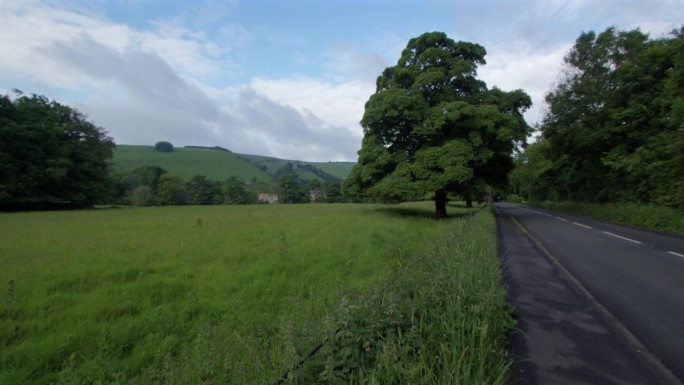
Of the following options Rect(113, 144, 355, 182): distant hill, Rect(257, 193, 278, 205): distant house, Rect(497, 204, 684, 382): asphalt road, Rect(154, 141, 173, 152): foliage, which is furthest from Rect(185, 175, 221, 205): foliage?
Rect(497, 204, 684, 382): asphalt road

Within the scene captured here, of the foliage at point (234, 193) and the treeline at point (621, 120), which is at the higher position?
the treeline at point (621, 120)

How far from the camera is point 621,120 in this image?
23.7 metres

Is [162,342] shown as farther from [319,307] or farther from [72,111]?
[72,111]

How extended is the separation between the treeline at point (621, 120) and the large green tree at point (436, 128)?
8.22 metres

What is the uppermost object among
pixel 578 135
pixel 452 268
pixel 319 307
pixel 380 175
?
pixel 578 135

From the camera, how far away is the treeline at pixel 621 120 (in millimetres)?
18109

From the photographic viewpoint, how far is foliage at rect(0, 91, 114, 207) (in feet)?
111

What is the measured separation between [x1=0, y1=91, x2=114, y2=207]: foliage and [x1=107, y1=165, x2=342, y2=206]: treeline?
22.2m

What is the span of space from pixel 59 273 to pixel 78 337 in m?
3.37

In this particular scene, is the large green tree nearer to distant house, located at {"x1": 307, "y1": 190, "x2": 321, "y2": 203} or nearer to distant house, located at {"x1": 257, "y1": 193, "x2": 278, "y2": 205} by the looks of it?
distant house, located at {"x1": 257, "y1": 193, "x2": 278, "y2": 205}

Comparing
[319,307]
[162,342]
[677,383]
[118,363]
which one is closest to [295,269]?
[319,307]

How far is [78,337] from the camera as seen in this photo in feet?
13.7

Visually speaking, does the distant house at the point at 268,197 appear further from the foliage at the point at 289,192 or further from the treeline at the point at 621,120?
the treeline at the point at 621,120

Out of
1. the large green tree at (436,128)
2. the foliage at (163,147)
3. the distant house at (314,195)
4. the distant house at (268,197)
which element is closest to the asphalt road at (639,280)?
the large green tree at (436,128)
